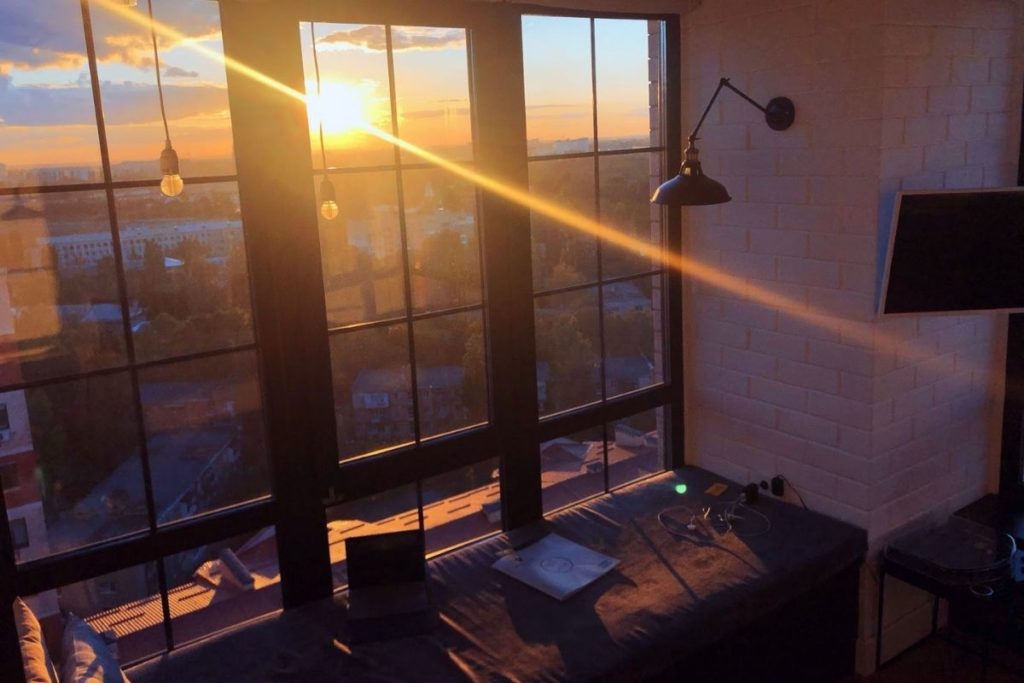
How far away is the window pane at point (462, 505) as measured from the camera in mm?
3420

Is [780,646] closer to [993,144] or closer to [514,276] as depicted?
[514,276]

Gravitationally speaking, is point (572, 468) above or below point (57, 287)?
below

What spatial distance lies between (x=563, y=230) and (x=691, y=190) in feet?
2.35

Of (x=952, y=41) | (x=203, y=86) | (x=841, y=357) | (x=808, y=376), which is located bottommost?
(x=808, y=376)

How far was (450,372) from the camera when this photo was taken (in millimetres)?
3361

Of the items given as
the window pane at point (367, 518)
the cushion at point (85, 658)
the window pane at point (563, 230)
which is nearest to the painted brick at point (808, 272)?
the window pane at point (563, 230)

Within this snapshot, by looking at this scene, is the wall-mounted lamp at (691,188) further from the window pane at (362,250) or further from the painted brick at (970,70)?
the painted brick at (970,70)

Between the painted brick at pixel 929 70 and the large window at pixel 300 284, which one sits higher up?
the painted brick at pixel 929 70

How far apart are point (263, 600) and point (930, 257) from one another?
8.95ft

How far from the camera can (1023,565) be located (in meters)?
3.19

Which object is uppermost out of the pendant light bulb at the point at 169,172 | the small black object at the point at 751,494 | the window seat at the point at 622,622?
the pendant light bulb at the point at 169,172

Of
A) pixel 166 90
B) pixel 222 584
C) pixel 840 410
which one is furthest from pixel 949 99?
pixel 222 584

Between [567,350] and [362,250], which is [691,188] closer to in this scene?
[567,350]

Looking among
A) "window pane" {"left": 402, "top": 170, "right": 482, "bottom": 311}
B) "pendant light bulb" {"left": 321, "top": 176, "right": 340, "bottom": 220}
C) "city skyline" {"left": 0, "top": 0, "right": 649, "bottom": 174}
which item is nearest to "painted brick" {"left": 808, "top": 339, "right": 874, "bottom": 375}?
"city skyline" {"left": 0, "top": 0, "right": 649, "bottom": 174}
